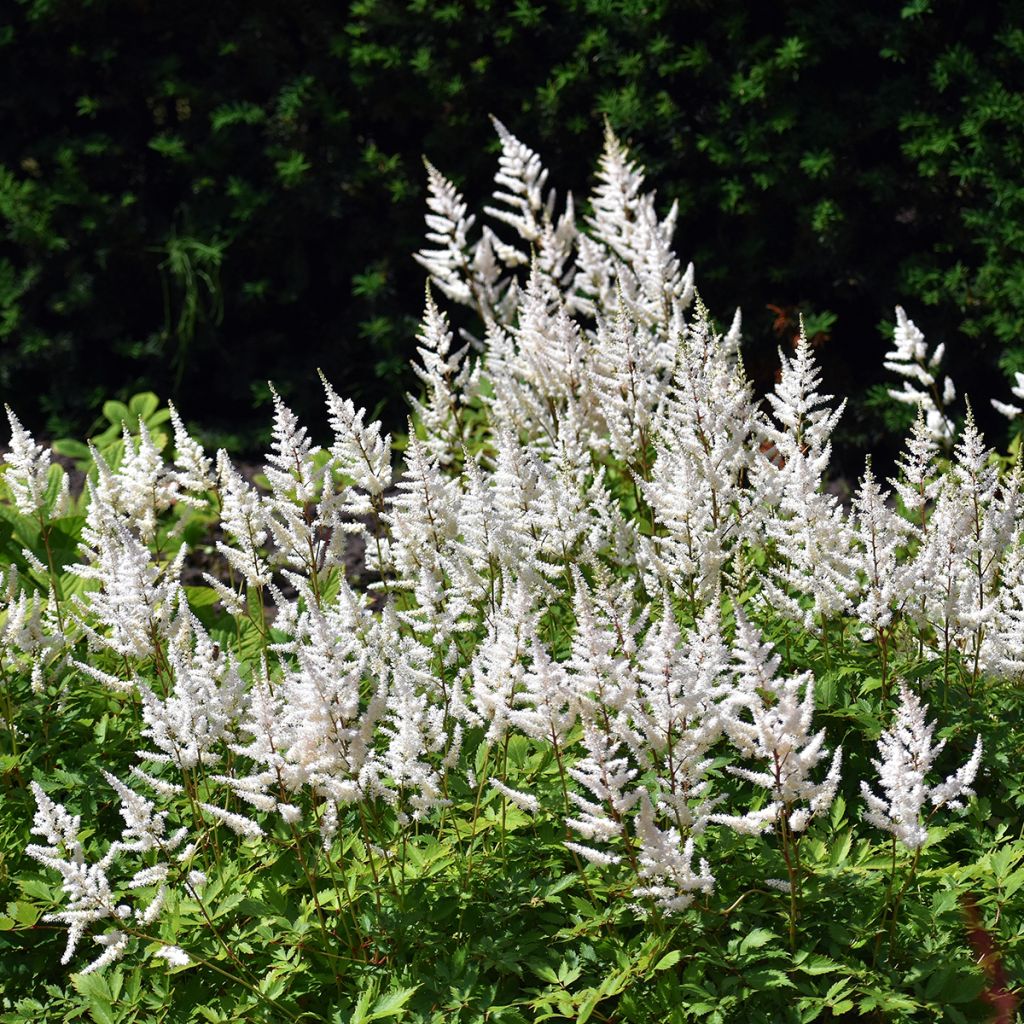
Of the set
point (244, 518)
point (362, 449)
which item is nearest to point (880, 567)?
point (362, 449)

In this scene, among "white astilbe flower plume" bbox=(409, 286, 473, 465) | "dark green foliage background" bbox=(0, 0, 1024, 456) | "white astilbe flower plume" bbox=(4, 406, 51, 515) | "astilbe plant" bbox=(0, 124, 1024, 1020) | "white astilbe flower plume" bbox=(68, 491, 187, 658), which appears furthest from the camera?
"dark green foliage background" bbox=(0, 0, 1024, 456)

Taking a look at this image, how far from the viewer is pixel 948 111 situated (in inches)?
285

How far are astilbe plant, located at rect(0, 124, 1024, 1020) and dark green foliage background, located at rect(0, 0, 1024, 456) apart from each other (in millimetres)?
2563

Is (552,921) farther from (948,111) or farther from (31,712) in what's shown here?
(948,111)

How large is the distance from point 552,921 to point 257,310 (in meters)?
6.34

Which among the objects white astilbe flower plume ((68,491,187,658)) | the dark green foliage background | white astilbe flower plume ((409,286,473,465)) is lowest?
white astilbe flower plume ((68,491,187,658))

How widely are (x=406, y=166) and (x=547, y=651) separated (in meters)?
5.86

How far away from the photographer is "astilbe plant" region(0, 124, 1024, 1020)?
285cm

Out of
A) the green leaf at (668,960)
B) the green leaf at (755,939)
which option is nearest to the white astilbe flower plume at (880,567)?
the green leaf at (755,939)

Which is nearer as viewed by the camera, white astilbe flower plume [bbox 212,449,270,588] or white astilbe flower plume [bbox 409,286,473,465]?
white astilbe flower plume [bbox 212,449,270,588]

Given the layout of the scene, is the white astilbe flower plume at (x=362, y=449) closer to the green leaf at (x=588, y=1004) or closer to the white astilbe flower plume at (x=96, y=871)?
the white astilbe flower plume at (x=96, y=871)

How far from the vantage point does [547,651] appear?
3.17 metres

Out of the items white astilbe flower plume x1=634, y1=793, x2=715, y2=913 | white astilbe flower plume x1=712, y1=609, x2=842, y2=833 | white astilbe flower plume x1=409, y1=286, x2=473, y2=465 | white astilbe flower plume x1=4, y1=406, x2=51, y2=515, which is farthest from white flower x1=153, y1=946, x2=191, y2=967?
white astilbe flower plume x1=409, y1=286, x2=473, y2=465

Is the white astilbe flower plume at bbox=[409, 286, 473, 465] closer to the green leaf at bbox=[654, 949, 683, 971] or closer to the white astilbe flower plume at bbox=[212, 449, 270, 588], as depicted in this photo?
the white astilbe flower plume at bbox=[212, 449, 270, 588]
